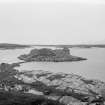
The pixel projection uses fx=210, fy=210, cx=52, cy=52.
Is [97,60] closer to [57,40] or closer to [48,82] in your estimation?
[57,40]

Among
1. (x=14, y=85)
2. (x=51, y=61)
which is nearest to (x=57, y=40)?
(x=51, y=61)

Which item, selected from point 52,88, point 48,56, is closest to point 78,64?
point 48,56

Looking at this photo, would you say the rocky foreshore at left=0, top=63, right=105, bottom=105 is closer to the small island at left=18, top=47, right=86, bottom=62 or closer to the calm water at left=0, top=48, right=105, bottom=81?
the calm water at left=0, top=48, right=105, bottom=81

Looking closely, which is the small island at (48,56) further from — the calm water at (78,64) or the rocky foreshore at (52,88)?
the rocky foreshore at (52,88)

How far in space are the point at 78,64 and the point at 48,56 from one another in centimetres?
275

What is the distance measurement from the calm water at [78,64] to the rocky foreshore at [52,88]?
4.96 ft

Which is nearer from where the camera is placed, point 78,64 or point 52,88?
point 52,88

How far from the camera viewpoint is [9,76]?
13523mm

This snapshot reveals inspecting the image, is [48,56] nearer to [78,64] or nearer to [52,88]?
[78,64]

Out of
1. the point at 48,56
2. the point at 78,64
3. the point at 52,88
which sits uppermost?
the point at 48,56

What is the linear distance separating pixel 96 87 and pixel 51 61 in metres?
6.72

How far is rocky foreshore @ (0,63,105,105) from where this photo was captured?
1007 cm

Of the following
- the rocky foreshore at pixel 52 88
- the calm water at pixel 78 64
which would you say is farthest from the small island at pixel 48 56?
the rocky foreshore at pixel 52 88

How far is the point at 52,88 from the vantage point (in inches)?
440
